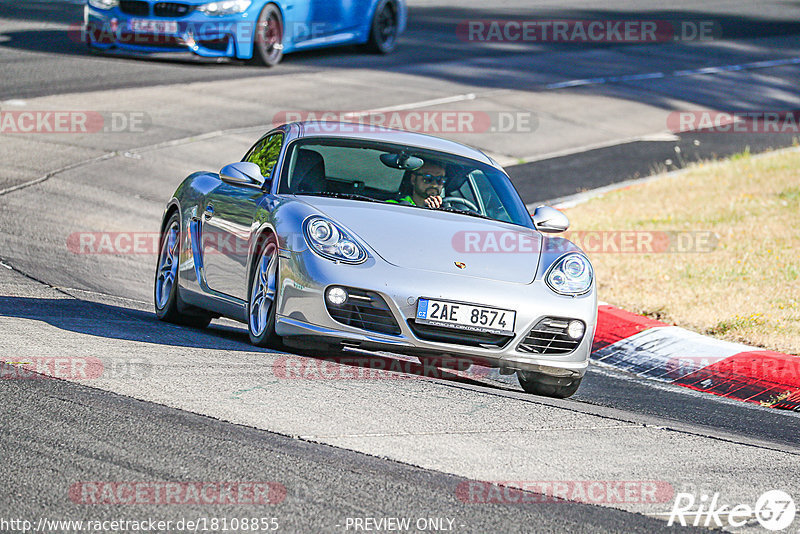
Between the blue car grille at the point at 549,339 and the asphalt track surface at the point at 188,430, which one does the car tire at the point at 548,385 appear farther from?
the blue car grille at the point at 549,339

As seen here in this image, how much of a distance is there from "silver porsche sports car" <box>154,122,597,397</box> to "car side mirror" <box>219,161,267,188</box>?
0.03 feet

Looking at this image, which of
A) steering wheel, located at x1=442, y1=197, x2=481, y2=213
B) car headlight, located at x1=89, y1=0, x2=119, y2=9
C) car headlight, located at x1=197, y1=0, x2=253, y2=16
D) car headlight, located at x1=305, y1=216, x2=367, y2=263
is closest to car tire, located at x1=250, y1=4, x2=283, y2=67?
car headlight, located at x1=197, y1=0, x2=253, y2=16

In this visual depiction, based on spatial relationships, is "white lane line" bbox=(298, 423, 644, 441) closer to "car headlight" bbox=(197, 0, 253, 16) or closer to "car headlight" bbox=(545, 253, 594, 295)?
"car headlight" bbox=(545, 253, 594, 295)

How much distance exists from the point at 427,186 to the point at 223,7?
11566 millimetres

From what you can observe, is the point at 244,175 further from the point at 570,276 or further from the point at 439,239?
the point at 570,276

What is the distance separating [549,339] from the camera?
22.4 ft

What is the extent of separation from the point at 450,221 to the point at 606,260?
4.82 metres

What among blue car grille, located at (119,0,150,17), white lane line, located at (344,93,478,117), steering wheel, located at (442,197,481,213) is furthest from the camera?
blue car grille, located at (119,0,150,17)

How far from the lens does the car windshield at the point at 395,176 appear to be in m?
7.67

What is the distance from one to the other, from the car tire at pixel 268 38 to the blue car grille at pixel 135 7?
1.77 meters

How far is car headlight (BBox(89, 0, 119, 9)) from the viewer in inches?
723

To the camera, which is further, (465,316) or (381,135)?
(381,135)

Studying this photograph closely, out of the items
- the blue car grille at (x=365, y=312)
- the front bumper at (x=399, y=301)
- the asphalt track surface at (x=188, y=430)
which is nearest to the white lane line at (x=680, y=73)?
the asphalt track surface at (x=188, y=430)

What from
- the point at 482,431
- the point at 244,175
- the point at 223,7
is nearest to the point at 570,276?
the point at 482,431
